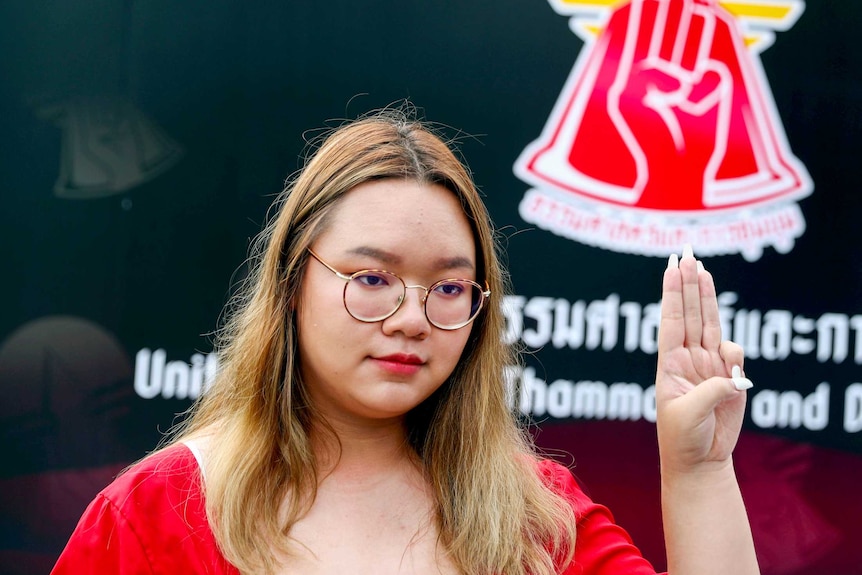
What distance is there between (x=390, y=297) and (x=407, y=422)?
1.05 ft

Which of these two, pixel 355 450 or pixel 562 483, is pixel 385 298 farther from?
pixel 562 483

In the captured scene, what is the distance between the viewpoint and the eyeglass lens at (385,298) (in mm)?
1427

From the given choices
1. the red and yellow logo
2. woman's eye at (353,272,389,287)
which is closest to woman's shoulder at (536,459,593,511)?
woman's eye at (353,272,389,287)

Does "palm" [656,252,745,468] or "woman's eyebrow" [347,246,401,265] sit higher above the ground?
"woman's eyebrow" [347,246,401,265]

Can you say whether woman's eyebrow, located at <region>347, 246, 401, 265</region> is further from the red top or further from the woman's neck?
the red top

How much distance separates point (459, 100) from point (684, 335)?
1.22m

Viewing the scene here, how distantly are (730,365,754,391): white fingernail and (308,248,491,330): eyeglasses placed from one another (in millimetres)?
411

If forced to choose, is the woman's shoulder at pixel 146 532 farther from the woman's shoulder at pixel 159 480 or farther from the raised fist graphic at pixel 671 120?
the raised fist graphic at pixel 671 120

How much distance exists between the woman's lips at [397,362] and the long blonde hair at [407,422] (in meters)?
0.20

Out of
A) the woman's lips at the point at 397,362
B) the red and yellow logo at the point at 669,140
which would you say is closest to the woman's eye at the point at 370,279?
the woman's lips at the point at 397,362

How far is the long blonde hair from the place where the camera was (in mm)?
1489

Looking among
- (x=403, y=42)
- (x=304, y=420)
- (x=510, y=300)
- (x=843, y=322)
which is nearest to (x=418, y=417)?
(x=304, y=420)

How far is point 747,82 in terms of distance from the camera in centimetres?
251

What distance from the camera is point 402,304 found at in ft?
4.71
